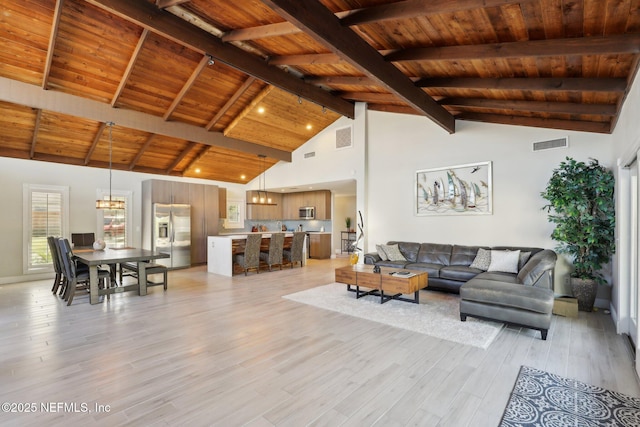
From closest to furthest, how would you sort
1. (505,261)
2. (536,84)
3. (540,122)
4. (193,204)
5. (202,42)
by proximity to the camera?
(536,84) < (202,42) < (505,261) < (540,122) < (193,204)

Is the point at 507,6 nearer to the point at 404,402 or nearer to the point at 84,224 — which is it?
the point at 404,402

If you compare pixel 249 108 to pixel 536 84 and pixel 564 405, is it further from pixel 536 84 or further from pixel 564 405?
pixel 564 405

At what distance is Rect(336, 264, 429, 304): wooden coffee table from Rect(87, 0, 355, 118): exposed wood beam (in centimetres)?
371

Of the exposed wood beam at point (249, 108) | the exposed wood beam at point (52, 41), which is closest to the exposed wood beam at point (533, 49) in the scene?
the exposed wood beam at point (249, 108)

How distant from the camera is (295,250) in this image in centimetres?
874

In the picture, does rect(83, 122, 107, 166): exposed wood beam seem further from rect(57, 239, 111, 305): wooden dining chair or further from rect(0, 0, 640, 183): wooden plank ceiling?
rect(57, 239, 111, 305): wooden dining chair

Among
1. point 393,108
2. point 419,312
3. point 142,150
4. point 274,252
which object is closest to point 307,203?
point 274,252

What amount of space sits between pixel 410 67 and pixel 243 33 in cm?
250

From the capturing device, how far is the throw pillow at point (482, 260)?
17.8ft

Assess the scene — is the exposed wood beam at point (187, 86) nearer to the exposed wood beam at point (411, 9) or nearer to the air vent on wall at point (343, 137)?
the exposed wood beam at point (411, 9)

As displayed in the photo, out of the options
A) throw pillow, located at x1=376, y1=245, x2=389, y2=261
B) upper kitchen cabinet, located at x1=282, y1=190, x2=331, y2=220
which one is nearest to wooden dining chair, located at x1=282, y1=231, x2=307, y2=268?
upper kitchen cabinet, located at x1=282, y1=190, x2=331, y2=220

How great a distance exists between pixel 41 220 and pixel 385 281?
7.89m

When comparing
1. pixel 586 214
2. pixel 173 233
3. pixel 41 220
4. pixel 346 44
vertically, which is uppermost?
pixel 346 44

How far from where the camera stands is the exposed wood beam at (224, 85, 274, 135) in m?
6.96
